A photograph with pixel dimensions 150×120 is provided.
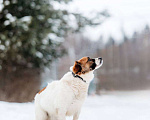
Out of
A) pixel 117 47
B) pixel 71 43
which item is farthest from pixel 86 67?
pixel 71 43

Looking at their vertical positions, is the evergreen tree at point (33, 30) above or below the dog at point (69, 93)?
above

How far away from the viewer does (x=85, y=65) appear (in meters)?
2.85

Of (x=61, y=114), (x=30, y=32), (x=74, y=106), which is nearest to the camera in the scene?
(x=61, y=114)

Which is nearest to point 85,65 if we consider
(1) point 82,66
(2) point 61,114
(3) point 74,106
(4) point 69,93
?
(1) point 82,66

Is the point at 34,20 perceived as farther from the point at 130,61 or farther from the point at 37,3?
the point at 130,61

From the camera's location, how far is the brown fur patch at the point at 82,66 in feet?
9.23

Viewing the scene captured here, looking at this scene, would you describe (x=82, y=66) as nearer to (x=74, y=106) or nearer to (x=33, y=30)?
(x=74, y=106)

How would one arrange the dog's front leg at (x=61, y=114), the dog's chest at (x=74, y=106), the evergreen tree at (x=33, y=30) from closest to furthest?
the dog's front leg at (x=61, y=114) < the dog's chest at (x=74, y=106) < the evergreen tree at (x=33, y=30)

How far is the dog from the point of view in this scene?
2.69 metres

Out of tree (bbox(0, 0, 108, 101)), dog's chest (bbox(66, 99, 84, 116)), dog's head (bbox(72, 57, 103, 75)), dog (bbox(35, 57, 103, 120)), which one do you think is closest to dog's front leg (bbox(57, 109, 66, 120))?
dog (bbox(35, 57, 103, 120))

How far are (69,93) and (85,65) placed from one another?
15.9 inches

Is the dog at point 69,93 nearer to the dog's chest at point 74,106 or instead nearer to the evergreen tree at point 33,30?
the dog's chest at point 74,106

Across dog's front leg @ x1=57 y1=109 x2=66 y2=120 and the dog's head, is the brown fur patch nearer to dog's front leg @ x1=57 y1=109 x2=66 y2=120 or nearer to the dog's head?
the dog's head

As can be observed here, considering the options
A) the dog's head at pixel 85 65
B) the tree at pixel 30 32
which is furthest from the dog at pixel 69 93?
the tree at pixel 30 32
